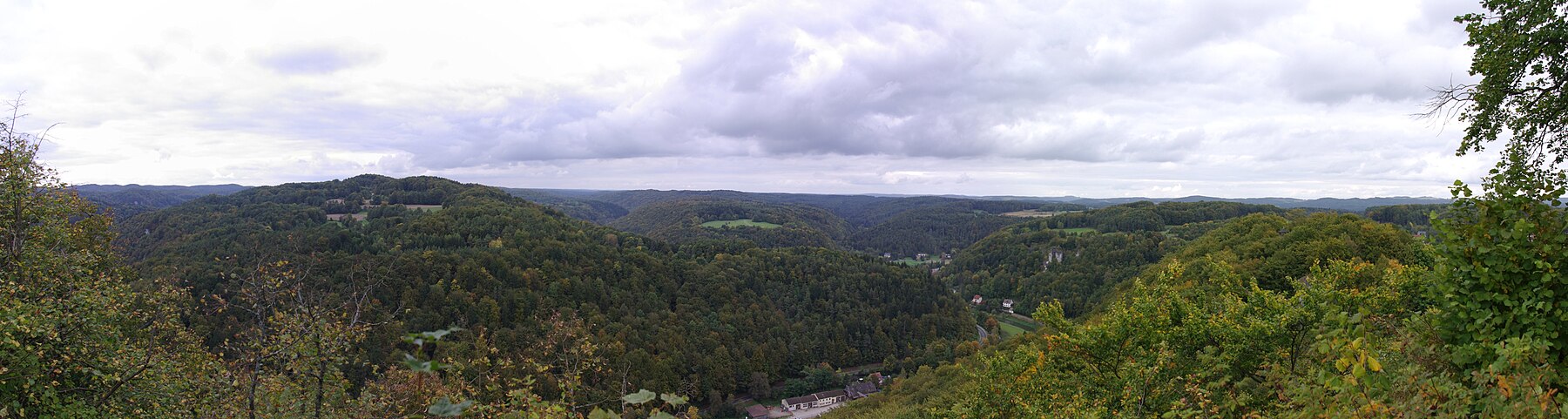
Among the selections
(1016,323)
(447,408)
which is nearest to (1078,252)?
(1016,323)

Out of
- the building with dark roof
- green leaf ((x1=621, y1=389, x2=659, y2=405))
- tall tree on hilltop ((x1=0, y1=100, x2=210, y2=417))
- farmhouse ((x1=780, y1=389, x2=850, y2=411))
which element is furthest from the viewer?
the building with dark roof

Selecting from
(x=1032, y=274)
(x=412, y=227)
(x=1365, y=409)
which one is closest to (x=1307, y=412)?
(x=1365, y=409)

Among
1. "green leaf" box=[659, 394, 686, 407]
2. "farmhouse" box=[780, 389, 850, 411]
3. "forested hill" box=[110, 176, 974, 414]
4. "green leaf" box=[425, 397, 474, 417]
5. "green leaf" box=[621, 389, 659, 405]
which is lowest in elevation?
"farmhouse" box=[780, 389, 850, 411]

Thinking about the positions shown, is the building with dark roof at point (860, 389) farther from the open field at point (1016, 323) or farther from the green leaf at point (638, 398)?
the green leaf at point (638, 398)

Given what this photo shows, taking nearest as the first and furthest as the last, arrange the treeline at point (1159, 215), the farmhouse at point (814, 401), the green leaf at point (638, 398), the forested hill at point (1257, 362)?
the green leaf at point (638, 398) < the forested hill at point (1257, 362) < the farmhouse at point (814, 401) < the treeline at point (1159, 215)

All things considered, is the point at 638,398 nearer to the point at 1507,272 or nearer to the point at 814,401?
the point at 1507,272

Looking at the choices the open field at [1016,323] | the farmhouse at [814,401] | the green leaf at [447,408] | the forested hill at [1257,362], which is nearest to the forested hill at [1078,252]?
the open field at [1016,323]

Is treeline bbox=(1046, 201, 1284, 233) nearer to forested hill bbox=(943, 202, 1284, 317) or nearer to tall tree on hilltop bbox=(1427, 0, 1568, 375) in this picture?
forested hill bbox=(943, 202, 1284, 317)

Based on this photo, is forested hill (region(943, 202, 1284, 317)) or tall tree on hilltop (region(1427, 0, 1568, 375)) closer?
tall tree on hilltop (region(1427, 0, 1568, 375))

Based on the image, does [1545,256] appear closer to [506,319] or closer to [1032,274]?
[506,319]

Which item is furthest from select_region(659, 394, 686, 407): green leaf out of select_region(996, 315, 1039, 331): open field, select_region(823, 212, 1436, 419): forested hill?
select_region(996, 315, 1039, 331): open field
